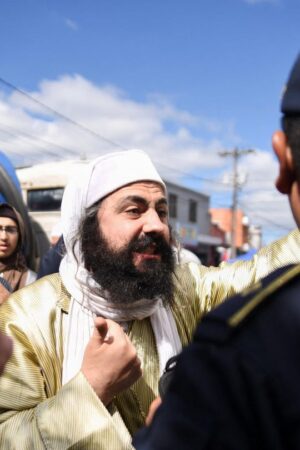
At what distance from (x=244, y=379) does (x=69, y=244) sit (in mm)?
Result: 1560

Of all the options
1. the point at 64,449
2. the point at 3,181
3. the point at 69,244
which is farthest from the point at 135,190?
the point at 3,181

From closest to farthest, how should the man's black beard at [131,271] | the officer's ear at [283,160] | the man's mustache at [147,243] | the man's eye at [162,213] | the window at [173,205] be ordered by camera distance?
the officer's ear at [283,160] → the man's black beard at [131,271] → the man's mustache at [147,243] → the man's eye at [162,213] → the window at [173,205]

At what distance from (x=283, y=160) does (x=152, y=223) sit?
1.29 m

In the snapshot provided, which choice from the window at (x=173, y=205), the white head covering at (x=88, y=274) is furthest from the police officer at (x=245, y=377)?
the window at (x=173, y=205)

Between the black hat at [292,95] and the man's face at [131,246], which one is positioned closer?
the black hat at [292,95]

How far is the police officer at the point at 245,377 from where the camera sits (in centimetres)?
67

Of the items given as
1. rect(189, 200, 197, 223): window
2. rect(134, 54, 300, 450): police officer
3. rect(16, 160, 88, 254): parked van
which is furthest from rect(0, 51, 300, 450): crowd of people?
rect(189, 200, 197, 223): window

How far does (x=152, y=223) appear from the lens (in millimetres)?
2061

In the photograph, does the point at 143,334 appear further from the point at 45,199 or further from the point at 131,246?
the point at 45,199

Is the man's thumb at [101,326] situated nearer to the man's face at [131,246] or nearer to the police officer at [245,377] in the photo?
the man's face at [131,246]

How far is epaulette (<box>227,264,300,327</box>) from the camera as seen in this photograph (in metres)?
0.72

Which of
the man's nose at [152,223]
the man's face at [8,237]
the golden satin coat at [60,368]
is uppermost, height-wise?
the man's nose at [152,223]

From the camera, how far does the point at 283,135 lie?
794 millimetres

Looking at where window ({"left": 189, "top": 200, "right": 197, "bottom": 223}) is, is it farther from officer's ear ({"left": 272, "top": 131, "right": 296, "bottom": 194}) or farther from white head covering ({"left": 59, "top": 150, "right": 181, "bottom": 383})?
officer's ear ({"left": 272, "top": 131, "right": 296, "bottom": 194})
